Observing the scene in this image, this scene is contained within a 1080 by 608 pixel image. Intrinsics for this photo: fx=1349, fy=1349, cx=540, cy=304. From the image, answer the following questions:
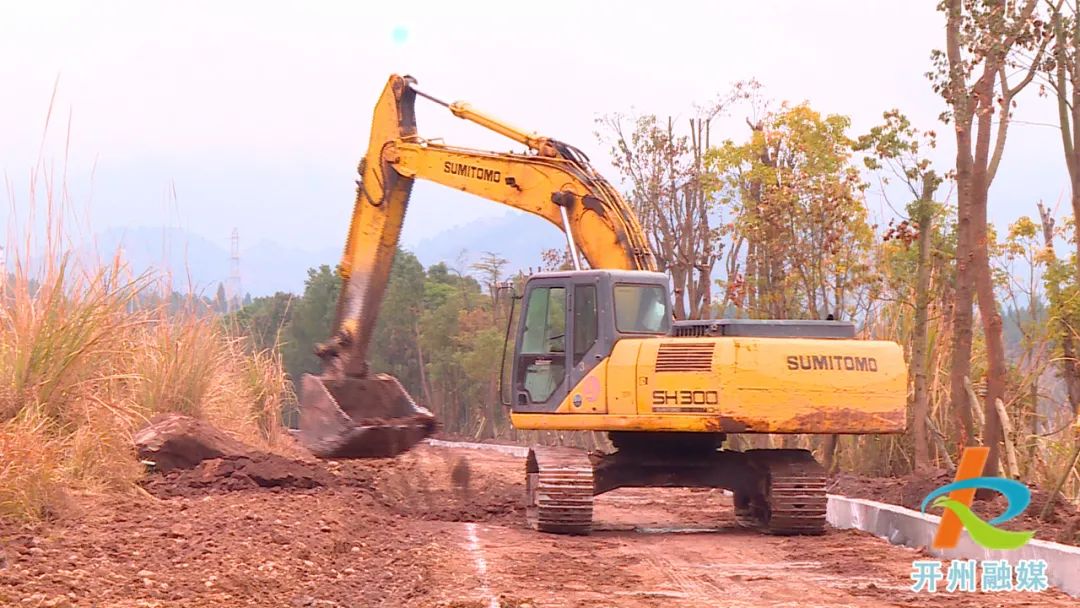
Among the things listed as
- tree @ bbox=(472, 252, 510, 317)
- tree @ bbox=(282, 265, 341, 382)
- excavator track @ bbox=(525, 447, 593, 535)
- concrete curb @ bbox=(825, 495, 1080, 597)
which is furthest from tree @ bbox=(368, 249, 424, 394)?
excavator track @ bbox=(525, 447, 593, 535)

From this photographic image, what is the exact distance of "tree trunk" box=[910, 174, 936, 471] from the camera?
14141mm

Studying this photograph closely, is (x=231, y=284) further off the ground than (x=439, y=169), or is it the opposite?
(x=439, y=169)

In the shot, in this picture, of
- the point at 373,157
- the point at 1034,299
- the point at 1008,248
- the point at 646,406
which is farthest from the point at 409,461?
the point at 1008,248

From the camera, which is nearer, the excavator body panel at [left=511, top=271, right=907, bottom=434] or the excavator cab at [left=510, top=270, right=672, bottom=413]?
the excavator body panel at [left=511, top=271, right=907, bottom=434]

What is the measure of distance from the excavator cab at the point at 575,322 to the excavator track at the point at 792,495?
1.67m

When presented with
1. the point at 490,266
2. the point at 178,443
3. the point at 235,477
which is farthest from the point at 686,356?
the point at 490,266

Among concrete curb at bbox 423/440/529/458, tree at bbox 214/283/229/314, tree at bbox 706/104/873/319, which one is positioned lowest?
concrete curb at bbox 423/440/529/458

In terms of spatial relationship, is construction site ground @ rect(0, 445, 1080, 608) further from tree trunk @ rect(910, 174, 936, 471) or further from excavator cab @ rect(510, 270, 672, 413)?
tree trunk @ rect(910, 174, 936, 471)

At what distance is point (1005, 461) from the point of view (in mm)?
13047

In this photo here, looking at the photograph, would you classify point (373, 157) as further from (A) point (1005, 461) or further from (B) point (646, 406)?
(A) point (1005, 461)

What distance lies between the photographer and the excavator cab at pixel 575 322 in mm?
12617

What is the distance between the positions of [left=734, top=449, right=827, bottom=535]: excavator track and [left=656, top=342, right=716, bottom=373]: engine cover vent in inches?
59.5

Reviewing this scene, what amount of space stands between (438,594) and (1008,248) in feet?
72.6

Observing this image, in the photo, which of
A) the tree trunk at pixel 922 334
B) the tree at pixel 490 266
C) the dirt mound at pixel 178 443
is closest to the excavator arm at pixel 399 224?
the dirt mound at pixel 178 443
